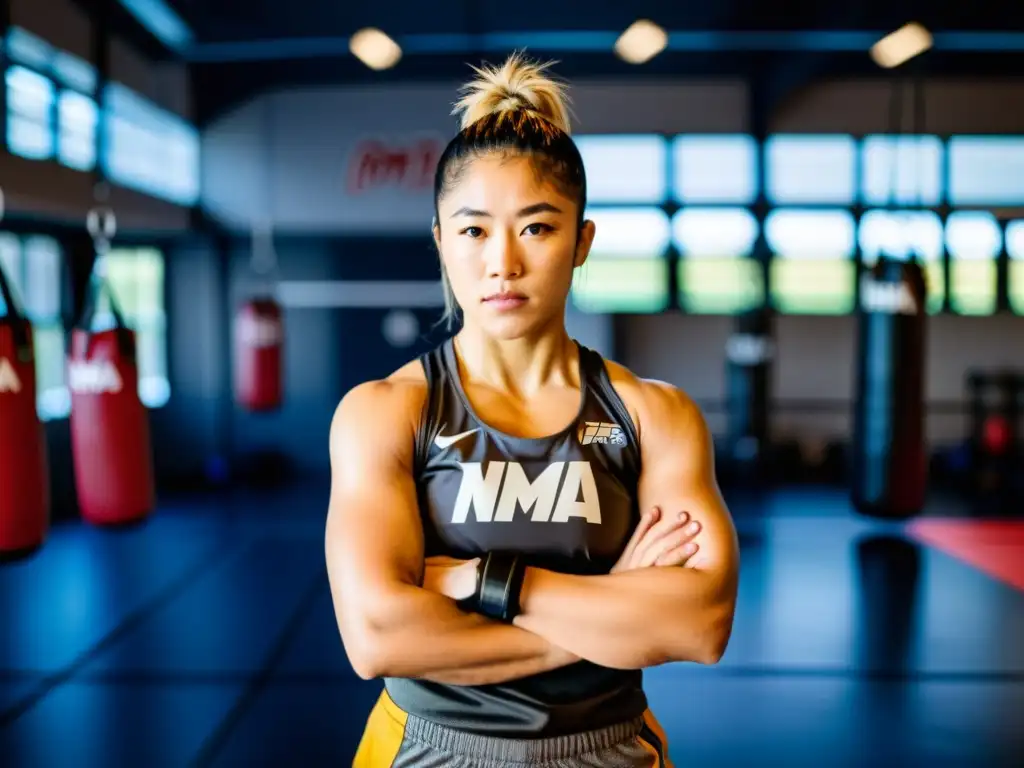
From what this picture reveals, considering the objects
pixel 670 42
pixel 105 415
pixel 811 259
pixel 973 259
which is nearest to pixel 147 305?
pixel 105 415

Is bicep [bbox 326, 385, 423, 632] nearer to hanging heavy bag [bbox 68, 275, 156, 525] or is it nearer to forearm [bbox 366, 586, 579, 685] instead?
forearm [bbox 366, 586, 579, 685]

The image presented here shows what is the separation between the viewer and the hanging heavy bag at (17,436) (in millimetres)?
2570

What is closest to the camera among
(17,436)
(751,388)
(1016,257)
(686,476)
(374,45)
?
(686,476)

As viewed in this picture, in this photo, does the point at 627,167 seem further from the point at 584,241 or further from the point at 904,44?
the point at 584,241

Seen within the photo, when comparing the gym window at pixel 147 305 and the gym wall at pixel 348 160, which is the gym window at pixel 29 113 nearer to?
the gym window at pixel 147 305

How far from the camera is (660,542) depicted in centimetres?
114

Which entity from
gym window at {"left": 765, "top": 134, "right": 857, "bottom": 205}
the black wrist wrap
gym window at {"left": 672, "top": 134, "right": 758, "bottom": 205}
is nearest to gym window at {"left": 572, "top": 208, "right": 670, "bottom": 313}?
gym window at {"left": 672, "top": 134, "right": 758, "bottom": 205}

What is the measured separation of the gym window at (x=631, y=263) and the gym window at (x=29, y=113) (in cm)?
394

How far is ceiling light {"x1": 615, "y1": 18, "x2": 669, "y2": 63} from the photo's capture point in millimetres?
5316

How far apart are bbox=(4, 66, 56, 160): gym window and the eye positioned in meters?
4.61

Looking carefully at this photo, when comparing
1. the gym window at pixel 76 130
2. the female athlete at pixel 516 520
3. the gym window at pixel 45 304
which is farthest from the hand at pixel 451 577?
the gym window at pixel 45 304

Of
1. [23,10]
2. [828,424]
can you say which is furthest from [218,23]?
[828,424]

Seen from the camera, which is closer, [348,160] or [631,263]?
[631,263]

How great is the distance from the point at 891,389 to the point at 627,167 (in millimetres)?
3376
